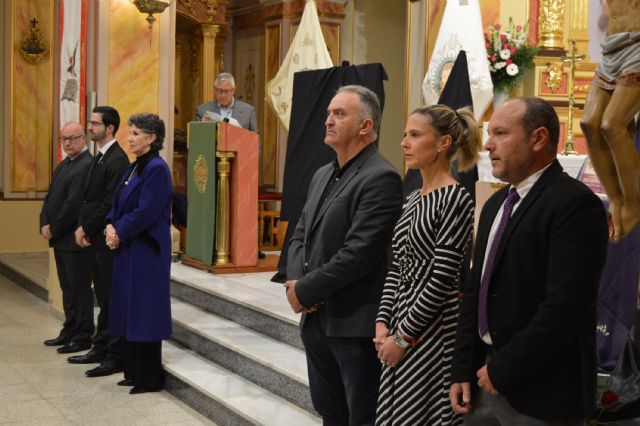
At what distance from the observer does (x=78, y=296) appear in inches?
236

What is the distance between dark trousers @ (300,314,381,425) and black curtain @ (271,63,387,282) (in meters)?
3.12

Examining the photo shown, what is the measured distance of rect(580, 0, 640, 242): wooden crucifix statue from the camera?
2793mm

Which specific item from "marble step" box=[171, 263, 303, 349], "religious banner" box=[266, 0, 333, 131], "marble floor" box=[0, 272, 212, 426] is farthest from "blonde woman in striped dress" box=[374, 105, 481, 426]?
"religious banner" box=[266, 0, 333, 131]

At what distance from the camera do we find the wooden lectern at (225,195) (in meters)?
6.63

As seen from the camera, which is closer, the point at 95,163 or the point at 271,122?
the point at 95,163

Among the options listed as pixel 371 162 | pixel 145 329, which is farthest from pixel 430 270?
pixel 145 329

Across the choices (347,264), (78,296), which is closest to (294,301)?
(347,264)

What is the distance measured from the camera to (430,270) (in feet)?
8.30

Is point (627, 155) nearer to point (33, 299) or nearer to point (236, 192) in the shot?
point (236, 192)

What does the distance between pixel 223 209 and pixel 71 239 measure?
4.08 feet

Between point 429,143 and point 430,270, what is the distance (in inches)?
15.2

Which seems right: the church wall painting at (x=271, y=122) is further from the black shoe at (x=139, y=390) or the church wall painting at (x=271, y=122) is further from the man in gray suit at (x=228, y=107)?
the black shoe at (x=139, y=390)

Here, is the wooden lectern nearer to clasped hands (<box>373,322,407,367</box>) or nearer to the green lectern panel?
the green lectern panel

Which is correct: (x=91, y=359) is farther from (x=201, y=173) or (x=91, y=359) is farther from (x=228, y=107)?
(x=228, y=107)
